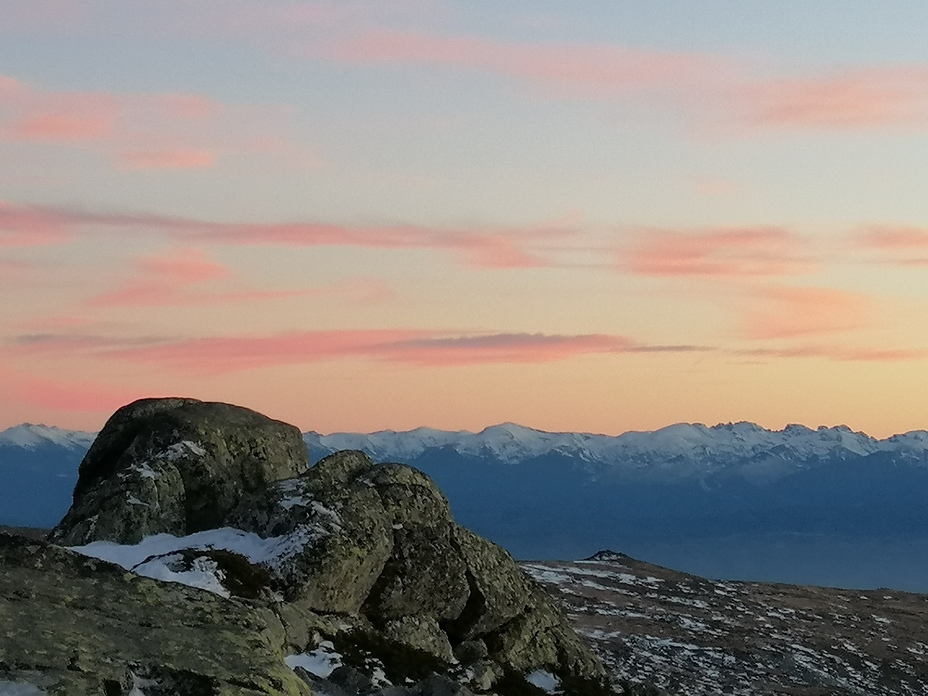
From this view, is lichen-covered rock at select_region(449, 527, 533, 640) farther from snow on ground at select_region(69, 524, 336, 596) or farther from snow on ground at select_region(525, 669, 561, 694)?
snow on ground at select_region(69, 524, 336, 596)

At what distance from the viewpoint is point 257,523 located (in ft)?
116

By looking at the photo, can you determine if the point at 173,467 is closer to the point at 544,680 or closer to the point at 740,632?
the point at 544,680

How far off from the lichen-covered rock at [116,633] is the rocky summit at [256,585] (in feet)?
0.15

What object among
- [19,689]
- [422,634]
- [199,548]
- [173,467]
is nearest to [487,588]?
[422,634]

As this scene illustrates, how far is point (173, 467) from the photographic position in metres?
39.6

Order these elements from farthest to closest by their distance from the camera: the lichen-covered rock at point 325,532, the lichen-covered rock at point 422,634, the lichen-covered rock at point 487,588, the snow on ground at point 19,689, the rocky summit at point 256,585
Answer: the lichen-covered rock at point 487,588
the lichen-covered rock at point 422,634
the lichen-covered rock at point 325,532
the rocky summit at point 256,585
the snow on ground at point 19,689

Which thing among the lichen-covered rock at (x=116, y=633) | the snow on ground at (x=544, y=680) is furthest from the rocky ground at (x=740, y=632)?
the lichen-covered rock at (x=116, y=633)

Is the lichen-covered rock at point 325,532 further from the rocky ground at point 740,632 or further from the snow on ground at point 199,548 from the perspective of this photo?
the rocky ground at point 740,632

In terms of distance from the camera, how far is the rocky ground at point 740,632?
7269 cm

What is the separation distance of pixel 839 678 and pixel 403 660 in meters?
58.4

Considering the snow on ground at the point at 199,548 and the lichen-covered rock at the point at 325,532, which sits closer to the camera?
the snow on ground at the point at 199,548

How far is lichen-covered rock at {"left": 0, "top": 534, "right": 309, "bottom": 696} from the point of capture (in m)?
18.9

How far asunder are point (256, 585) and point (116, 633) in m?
10.0

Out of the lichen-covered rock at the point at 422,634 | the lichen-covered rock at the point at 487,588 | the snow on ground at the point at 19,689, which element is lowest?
the lichen-covered rock at the point at 422,634
